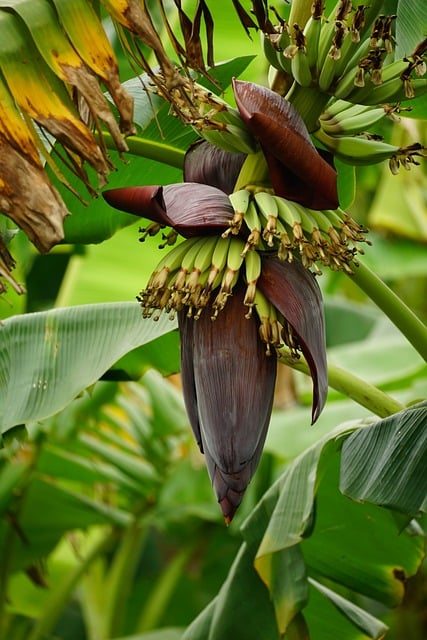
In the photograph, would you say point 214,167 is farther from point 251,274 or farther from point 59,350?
point 59,350

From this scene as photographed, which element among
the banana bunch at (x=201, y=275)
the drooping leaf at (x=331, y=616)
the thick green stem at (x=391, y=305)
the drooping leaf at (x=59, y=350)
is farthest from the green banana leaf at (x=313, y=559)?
the banana bunch at (x=201, y=275)

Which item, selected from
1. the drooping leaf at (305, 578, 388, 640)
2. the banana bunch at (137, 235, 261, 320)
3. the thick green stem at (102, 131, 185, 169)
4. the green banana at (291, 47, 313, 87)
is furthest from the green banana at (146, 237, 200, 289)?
the drooping leaf at (305, 578, 388, 640)

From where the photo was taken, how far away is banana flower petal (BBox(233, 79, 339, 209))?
0.68 m

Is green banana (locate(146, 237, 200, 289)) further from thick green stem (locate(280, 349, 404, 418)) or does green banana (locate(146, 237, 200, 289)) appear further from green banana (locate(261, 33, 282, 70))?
thick green stem (locate(280, 349, 404, 418))

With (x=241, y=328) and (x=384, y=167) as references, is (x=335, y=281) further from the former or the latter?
(x=241, y=328)

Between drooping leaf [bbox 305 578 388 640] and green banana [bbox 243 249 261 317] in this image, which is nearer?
green banana [bbox 243 249 261 317]

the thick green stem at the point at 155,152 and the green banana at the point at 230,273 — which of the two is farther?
the thick green stem at the point at 155,152

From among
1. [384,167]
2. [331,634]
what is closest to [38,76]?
[331,634]

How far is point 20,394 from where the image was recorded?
1027mm

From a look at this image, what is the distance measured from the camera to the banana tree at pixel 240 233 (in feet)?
2.24

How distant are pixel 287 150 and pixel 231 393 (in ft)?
0.60

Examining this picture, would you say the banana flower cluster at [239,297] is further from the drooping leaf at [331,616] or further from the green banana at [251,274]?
the drooping leaf at [331,616]

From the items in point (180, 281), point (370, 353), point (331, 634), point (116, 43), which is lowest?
point (331, 634)

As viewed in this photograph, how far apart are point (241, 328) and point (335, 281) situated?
194 centimetres
